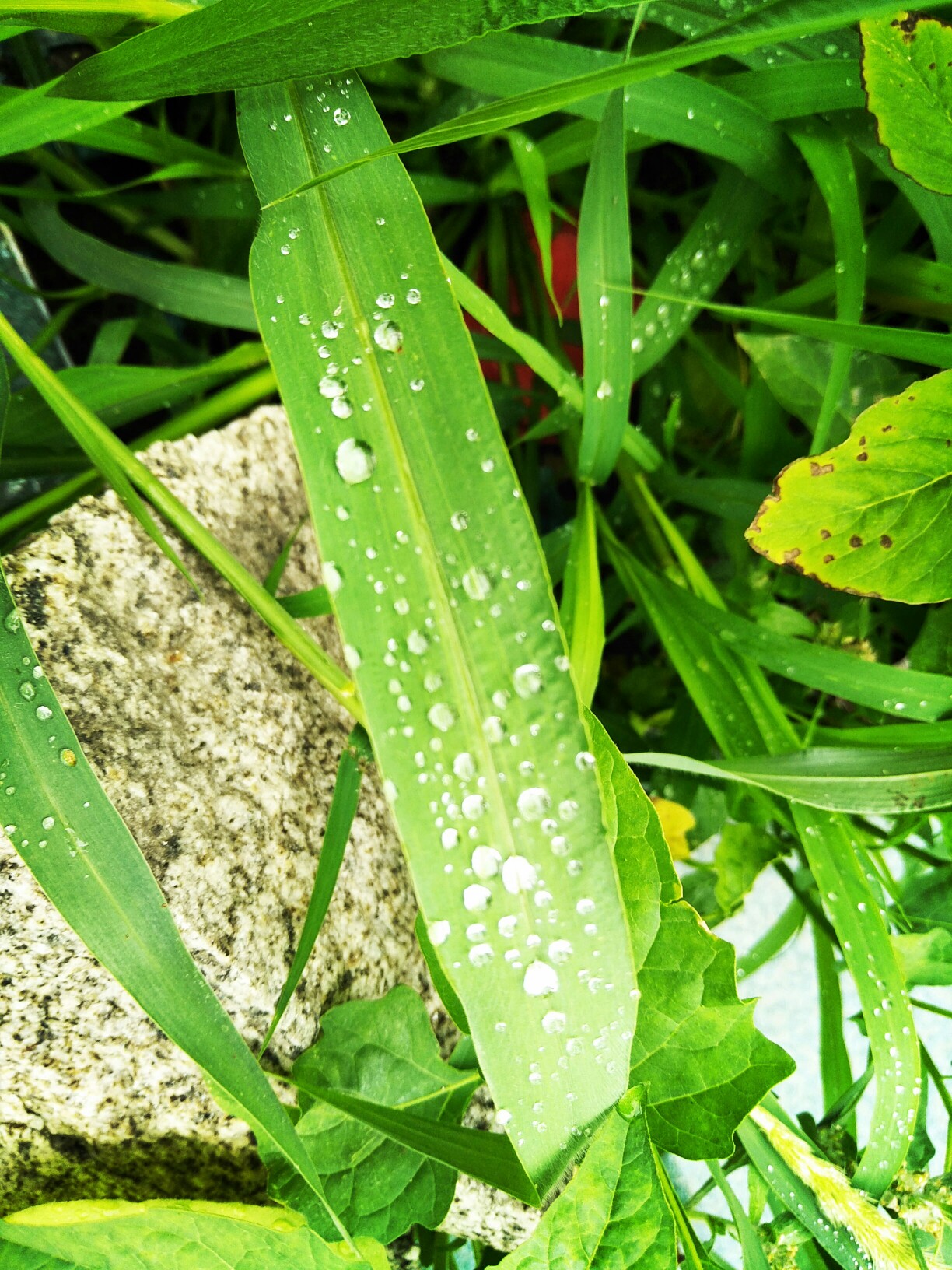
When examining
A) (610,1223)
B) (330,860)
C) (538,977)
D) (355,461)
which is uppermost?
(355,461)

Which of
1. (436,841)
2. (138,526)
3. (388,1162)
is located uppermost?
(138,526)

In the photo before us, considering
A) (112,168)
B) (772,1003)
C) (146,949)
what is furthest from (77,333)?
(772,1003)

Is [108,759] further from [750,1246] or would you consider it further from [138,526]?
[750,1246]

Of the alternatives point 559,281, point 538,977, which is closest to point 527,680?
point 538,977

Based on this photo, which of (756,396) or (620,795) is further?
(756,396)

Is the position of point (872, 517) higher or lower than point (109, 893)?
higher

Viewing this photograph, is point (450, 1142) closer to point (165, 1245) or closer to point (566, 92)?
point (165, 1245)

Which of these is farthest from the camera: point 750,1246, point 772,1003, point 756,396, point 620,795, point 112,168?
point 772,1003
